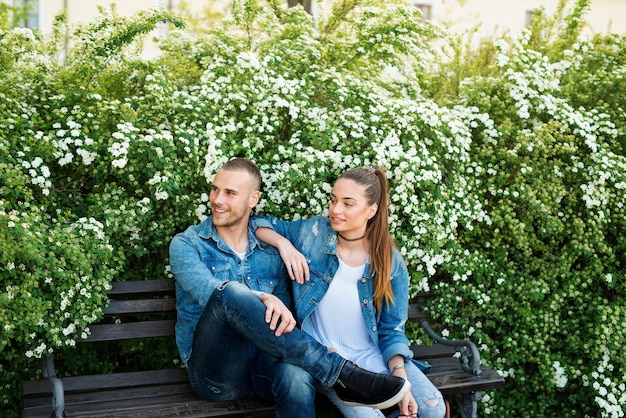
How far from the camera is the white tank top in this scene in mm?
3861

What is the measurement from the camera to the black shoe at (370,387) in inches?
130

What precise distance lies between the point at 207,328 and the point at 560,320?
2.76 m

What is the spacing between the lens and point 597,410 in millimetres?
4977

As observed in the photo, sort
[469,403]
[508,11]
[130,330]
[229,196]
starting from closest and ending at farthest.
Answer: [229,196], [130,330], [469,403], [508,11]

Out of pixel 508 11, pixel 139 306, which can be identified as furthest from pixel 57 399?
pixel 508 11

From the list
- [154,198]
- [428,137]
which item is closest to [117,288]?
[154,198]

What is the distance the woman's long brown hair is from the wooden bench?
0.70 meters

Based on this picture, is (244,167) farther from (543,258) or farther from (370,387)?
(543,258)

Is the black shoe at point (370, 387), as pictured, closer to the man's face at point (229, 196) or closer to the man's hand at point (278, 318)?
the man's hand at point (278, 318)

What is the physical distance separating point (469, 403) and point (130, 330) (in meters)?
2.04

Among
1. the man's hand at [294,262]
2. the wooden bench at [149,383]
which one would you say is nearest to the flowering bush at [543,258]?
the wooden bench at [149,383]

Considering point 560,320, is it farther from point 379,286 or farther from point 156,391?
point 156,391

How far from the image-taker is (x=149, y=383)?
3.95 metres

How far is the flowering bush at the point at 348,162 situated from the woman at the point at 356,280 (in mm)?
424
